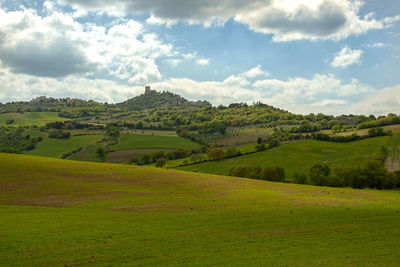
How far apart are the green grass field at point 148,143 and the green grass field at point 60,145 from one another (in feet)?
63.7

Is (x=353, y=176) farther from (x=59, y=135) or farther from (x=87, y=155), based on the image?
(x=59, y=135)

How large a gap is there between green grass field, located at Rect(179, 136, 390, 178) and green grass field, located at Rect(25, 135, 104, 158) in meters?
78.9

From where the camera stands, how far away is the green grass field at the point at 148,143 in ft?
536

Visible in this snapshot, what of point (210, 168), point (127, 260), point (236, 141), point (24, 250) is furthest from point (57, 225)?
point (236, 141)

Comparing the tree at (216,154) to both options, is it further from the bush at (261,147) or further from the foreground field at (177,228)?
the foreground field at (177,228)

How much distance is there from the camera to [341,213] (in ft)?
101

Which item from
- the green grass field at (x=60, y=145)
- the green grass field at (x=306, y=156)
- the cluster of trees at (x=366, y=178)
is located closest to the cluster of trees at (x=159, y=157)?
the green grass field at (x=306, y=156)

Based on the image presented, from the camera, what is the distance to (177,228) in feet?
79.3

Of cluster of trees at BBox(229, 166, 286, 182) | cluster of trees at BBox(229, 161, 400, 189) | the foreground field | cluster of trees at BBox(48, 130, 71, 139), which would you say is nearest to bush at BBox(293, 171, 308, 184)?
cluster of trees at BBox(229, 161, 400, 189)

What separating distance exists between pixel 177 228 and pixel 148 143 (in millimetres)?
151048

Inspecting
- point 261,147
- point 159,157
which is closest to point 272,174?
point 261,147

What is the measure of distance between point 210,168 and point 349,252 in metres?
104

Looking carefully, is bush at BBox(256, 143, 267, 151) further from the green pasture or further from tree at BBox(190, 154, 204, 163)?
the green pasture

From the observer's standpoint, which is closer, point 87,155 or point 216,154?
point 216,154
